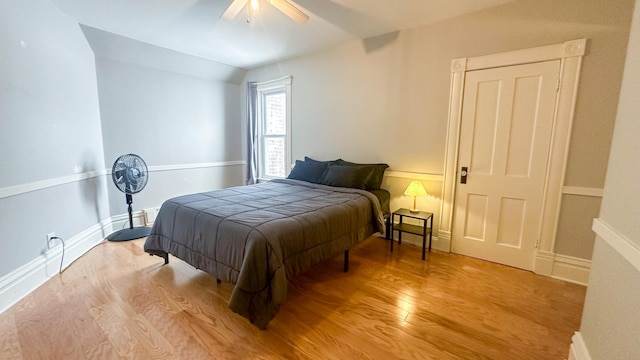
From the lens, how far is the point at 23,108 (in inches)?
83.1

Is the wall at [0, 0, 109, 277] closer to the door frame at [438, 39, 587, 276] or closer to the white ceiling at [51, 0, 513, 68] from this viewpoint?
the white ceiling at [51, 0, 513, 68]

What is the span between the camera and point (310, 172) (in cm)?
347

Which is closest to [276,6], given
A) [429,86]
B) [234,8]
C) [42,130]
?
[234,8]

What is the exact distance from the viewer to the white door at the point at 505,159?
2.34 meters

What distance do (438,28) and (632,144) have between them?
2193 mm

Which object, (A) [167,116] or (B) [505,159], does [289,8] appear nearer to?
(B) [505,159]

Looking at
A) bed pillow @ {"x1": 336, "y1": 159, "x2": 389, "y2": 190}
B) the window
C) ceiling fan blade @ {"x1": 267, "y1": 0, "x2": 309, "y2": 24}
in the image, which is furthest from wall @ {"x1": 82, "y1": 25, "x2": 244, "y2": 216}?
bed pillow @ {"x1": 336, "y1": 159, "x2": 389, "y2": 190}

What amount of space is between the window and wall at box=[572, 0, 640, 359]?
3.56 metres

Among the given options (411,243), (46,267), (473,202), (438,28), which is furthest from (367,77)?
(46,267)

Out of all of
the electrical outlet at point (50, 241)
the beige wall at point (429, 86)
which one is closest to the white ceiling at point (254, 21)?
the beige wall at point (429, 86)

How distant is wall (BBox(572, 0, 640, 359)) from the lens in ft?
3.28

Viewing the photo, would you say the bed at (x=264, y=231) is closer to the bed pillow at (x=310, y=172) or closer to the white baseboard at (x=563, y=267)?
the bed pillow at (x=310, y=172)

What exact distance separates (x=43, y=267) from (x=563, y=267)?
4.51 meters

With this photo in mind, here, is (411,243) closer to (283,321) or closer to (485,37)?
(283,321)
